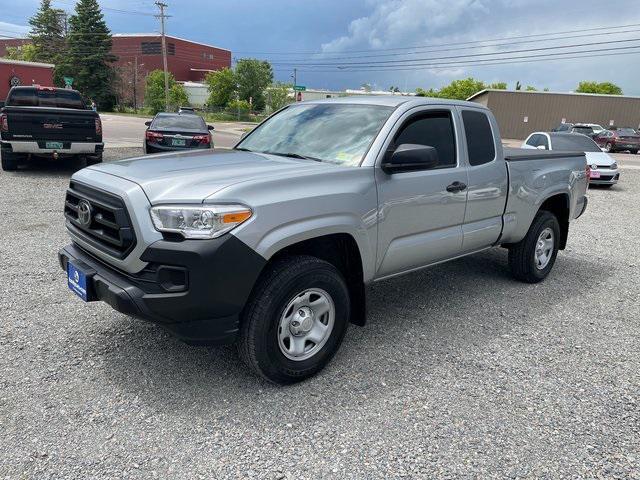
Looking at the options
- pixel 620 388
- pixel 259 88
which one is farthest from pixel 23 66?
pixel 620 388

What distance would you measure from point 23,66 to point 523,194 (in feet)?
139

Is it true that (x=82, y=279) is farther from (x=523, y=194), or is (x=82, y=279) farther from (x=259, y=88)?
(x=259, y=88)

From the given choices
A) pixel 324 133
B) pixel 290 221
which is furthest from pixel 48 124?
pixel 290 221

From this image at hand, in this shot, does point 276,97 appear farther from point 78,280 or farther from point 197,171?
point 78,280

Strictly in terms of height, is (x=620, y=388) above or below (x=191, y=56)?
below

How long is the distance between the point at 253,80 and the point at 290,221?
6630cm

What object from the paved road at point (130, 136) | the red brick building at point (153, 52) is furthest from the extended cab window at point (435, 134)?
the red brick building at point (153, 52)

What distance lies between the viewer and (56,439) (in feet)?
8.73

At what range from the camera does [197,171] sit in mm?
3154

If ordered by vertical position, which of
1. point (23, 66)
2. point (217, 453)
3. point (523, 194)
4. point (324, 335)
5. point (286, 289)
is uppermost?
point (23, 66)

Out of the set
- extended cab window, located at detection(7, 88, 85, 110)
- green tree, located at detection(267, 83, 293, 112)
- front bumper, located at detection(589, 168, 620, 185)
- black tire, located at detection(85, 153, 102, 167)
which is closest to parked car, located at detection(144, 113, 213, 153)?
black tire, located at detection(85, 153, 102, 167)

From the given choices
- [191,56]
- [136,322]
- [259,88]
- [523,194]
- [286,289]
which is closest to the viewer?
[286,289]

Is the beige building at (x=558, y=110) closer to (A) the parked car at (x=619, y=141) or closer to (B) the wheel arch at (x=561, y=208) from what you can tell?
(A) the parked car at (x=619, y=141)

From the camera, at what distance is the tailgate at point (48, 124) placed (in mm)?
10406
